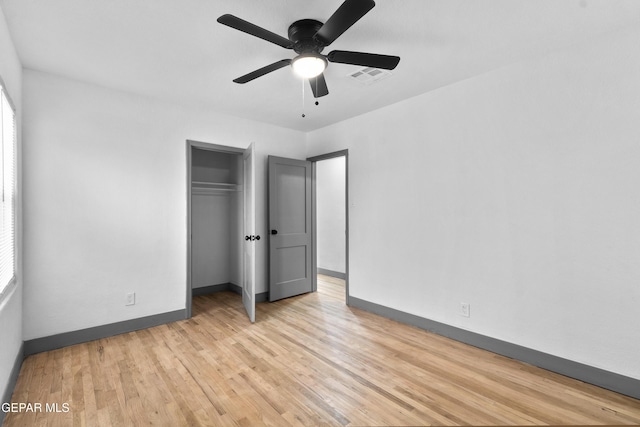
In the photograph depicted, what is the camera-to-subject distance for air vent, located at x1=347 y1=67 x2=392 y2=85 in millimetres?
2826

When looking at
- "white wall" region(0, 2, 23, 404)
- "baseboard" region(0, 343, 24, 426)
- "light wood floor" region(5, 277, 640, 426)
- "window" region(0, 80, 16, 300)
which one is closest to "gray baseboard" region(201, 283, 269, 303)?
"light wood floor" region(5, 277, 640, 426)

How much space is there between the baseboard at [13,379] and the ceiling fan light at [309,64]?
2850 millimetres

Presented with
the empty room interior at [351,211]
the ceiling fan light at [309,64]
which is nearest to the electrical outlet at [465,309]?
the empty room interior at [351,211]

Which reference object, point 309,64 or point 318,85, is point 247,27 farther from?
point 318,85

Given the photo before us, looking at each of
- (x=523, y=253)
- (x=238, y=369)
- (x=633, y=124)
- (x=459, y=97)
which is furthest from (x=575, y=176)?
(x=238, y=369)

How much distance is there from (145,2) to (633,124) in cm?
343

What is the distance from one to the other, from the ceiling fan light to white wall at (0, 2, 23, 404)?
1.96 meters

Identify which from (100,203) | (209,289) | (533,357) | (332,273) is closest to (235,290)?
(209,289)

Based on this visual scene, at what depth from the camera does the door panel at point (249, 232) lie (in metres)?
3.62

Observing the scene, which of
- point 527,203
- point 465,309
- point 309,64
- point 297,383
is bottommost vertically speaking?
point 297,383

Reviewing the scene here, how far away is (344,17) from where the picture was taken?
1.68m

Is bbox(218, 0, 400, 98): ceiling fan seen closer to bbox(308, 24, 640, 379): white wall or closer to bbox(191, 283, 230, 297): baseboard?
bbox(308, 24, 640, 379): white wall

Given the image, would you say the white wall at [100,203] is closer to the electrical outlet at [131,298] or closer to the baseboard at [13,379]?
the electrical outlet at [131,298]

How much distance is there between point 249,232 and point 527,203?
3020 millimetres
